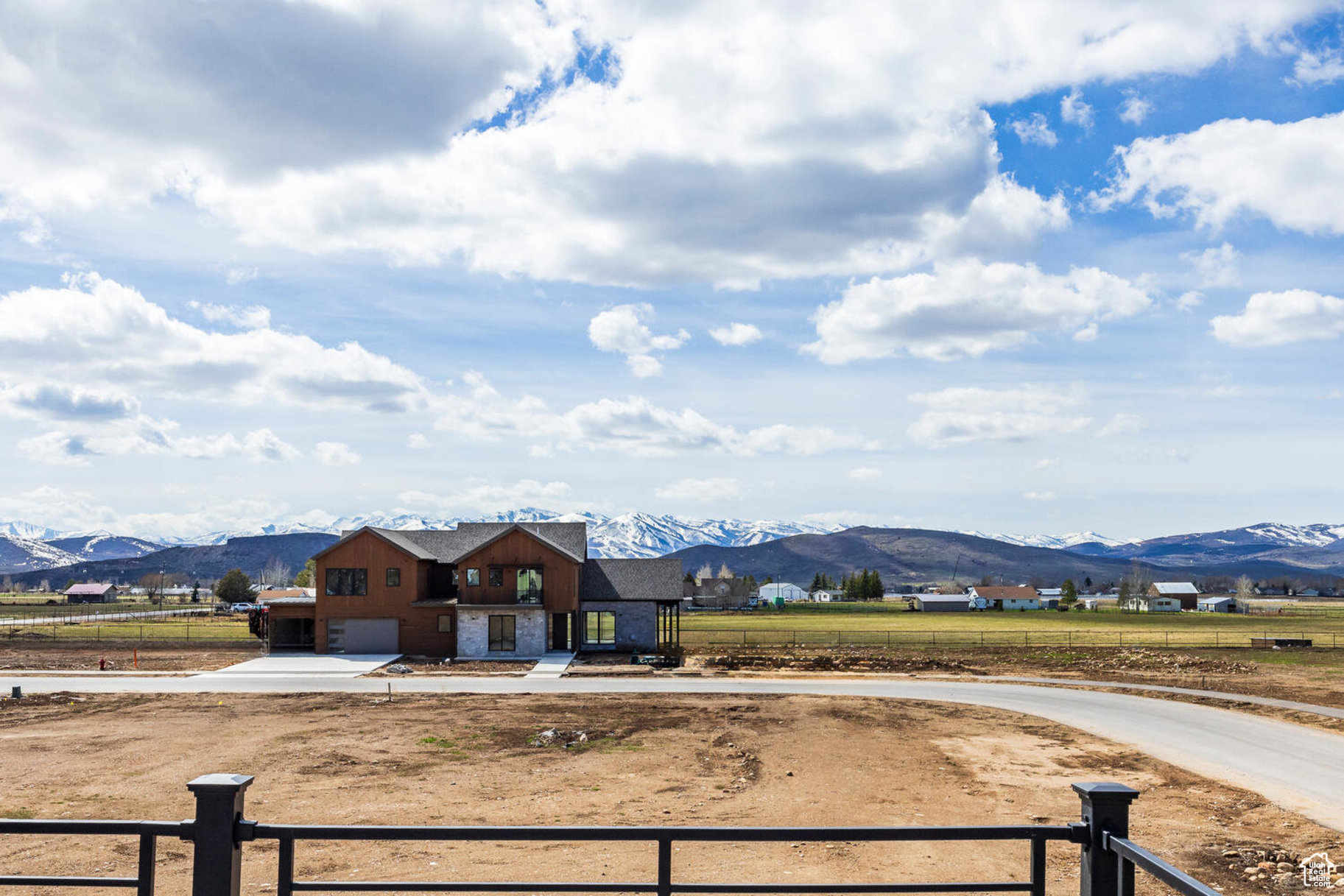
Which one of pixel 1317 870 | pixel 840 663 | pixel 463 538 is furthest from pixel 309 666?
pixel 1317 870

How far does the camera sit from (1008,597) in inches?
7416

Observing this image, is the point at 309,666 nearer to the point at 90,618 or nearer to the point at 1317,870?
the point at 1317,870

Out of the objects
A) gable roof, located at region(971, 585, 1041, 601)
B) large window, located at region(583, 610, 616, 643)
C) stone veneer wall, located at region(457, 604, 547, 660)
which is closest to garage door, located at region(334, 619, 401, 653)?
stone veneer wall, located at region(457, 604, 547, 660)

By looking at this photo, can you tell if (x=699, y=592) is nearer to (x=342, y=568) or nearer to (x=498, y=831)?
(x=342, y=568)

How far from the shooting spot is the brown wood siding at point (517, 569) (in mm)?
53094

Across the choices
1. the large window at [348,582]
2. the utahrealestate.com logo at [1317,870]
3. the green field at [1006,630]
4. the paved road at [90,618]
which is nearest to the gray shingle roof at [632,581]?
the green field at [1006,630]

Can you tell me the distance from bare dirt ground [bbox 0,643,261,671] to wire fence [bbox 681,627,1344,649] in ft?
96.7

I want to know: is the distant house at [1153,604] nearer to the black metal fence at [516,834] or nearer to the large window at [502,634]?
the large window at [502,634]

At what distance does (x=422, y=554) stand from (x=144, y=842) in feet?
172

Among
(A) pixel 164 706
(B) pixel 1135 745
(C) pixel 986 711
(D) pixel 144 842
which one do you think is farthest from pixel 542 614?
(D) pixel 144 842

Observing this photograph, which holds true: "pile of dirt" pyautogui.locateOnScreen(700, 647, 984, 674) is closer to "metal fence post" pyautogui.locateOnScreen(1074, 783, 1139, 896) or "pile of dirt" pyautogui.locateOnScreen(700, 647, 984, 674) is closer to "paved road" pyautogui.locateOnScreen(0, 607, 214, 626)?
"metal fence post" pyautogui.locateOnScreen(1074, 783, 1139, 896)

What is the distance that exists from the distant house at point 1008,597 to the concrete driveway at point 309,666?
157 metres

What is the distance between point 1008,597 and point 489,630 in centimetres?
15848

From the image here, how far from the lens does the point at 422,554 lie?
185 ft
